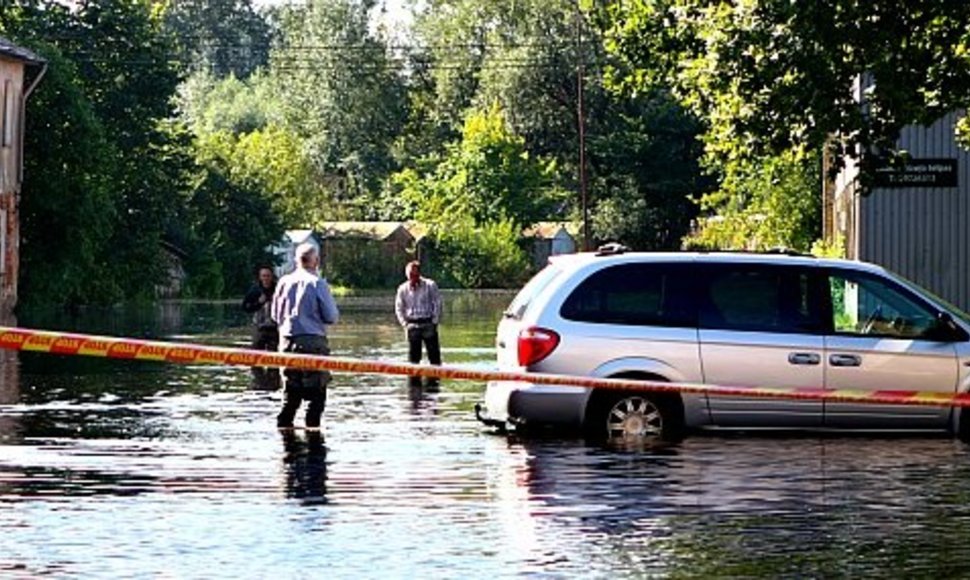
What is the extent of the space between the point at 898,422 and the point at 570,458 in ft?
10.5

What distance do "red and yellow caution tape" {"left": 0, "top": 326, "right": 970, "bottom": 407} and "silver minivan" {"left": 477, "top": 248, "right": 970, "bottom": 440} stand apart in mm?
160

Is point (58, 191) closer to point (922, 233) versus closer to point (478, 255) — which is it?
point (922, 233)

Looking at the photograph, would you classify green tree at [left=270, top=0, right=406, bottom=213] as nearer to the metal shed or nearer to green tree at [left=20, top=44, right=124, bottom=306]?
green tree at [left=20, top=44, right=124, bottom=306]

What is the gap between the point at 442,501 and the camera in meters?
14.7

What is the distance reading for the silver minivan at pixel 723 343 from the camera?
742 inches

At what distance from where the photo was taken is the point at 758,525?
1362 centimetres

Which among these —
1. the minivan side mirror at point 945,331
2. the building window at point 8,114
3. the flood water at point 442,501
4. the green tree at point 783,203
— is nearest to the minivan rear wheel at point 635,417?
the flood water at point 442,501

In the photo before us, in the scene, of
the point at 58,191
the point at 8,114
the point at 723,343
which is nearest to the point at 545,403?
the point at 723,343

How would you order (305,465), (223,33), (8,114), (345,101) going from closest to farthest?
(305,465) → (8,114) → (345,101) → (223,33)

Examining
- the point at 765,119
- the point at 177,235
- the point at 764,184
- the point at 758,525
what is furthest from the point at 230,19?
the point at 758,525

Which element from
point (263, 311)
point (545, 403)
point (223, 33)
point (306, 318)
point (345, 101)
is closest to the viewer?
point (545, 403)

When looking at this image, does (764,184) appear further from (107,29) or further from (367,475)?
(367,475)

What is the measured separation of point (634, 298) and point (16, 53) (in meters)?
41.5

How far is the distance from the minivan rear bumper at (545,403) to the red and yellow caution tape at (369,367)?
0.59ft
